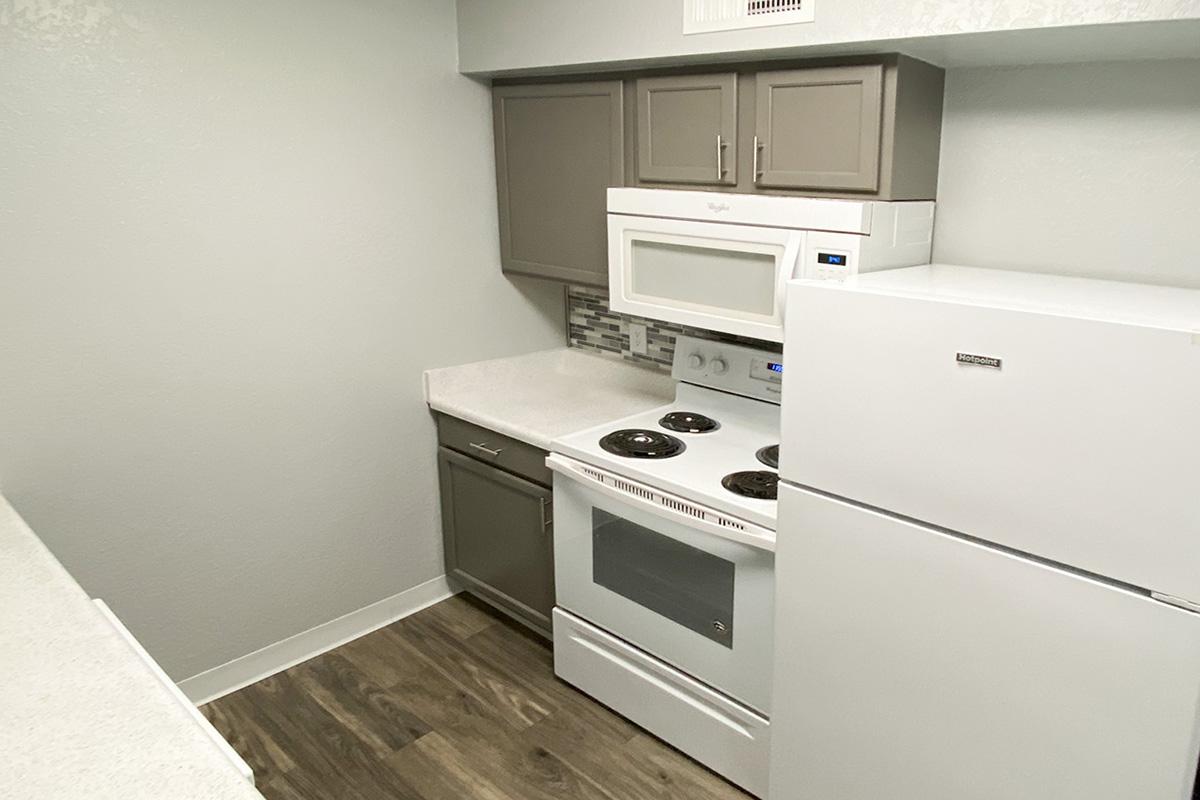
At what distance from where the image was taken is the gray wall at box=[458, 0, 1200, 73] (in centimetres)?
168

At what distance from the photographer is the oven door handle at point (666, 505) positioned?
82.3 inches

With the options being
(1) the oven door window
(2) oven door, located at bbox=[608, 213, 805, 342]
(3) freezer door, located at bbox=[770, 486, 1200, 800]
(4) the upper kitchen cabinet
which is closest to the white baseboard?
(1) the oven door window

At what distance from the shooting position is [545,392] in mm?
3166

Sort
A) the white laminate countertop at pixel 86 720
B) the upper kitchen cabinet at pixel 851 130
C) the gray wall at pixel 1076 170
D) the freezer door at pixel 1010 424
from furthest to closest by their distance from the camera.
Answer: the upper kitchen cabinet at pixel 851 130 → the gray wall at pixel 1076 170 → the freezer door at pixel 1010 424 → the white laminate countertop at pixel 86 720

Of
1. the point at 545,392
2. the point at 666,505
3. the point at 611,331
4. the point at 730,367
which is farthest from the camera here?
the point at 611,331

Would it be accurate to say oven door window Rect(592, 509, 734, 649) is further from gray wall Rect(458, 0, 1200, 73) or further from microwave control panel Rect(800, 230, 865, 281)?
gray wall Rect(458, 0, 1200, 73)

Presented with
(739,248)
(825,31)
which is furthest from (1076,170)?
(739,248)

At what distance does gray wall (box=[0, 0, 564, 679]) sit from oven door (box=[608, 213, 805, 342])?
0.75 meters

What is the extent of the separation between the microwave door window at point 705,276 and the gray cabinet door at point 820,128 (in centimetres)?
21

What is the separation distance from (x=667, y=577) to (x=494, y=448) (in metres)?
0.79

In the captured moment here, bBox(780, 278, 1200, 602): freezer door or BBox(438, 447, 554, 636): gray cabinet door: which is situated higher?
BBox(780, 278, 1200, 602): freezer door

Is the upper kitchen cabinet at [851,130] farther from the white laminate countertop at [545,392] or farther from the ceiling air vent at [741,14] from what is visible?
the white laminate countertop at [545,392]

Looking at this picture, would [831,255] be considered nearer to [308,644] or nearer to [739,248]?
[739,248]

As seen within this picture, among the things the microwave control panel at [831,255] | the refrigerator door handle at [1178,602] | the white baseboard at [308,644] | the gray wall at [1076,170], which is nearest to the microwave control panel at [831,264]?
the microwave control panel at [831,255]
